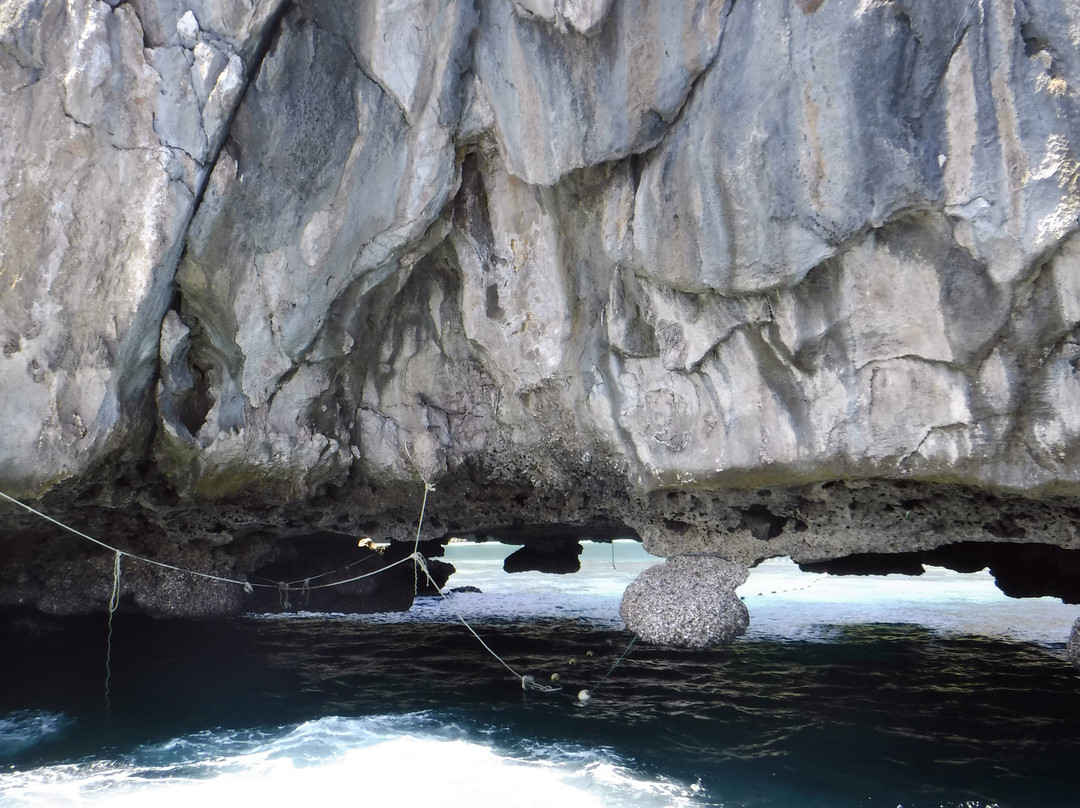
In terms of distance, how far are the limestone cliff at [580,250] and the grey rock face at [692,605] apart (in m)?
0.30

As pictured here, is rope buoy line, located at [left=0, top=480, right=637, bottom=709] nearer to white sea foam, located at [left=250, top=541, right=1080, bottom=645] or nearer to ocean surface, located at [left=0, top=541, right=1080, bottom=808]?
ocean surface, located at [left=0, top=541, right=1080, bottom=808]

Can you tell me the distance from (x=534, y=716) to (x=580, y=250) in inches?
197

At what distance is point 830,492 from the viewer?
325 inches

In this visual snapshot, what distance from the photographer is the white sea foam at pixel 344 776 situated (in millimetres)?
5586

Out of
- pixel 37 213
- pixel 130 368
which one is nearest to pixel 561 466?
pixel 130 368

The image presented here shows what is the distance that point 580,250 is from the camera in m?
8.40

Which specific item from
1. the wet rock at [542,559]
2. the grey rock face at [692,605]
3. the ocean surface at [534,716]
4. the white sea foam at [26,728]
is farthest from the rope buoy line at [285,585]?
the wet rock at [542,559]

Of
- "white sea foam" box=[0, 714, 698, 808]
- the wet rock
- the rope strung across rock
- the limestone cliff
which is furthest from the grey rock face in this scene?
the wet rock

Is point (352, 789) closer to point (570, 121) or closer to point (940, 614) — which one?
point (570, 121)

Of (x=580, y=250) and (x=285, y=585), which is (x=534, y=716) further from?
(x=285, y=585)

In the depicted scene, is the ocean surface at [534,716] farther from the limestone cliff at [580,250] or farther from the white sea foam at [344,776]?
the limestone cliff at [580,250]

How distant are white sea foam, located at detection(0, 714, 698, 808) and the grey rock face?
3.15 m

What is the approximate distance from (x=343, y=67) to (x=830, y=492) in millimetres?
7032

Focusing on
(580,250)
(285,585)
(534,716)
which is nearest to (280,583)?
(285,585)
